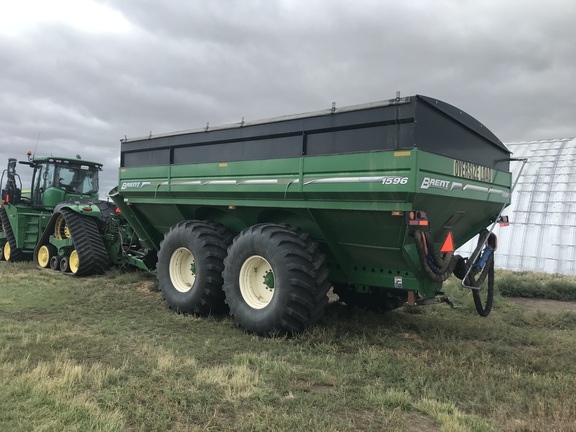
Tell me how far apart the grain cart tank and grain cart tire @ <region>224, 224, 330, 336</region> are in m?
0.01

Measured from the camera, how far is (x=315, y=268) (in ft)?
18.2

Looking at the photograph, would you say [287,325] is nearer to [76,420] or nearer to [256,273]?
[256,273]

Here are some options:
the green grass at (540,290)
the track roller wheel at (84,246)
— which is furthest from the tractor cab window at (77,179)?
the green grass at (540,290)

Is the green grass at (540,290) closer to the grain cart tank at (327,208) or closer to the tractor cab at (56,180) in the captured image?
the grain cart tank at (327,208)

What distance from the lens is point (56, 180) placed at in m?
12.5

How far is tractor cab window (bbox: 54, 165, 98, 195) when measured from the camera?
1259cm

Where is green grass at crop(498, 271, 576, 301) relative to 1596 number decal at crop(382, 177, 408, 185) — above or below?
below

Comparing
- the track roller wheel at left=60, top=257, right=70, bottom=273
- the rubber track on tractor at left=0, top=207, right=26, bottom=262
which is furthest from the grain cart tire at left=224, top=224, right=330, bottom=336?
the rubber track on tractor at left=0, top=207, right=26, bottom=262

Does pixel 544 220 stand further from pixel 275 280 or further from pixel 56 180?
pixel 56 180

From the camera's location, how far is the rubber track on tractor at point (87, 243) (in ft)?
33.5

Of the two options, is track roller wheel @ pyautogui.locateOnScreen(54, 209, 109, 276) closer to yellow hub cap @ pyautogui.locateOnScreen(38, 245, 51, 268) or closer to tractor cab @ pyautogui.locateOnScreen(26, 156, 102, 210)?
yellow hub cap @ pyautogui.locateOnScreen(38, 245, 51, 268)

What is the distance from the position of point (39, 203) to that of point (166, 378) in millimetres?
10206

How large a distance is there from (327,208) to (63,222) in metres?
8.39

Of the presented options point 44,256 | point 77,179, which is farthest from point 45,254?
point 77,179
